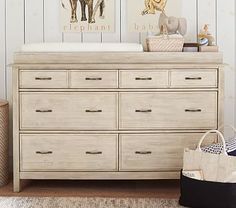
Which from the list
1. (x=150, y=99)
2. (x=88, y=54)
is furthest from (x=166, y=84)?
(x=88, y=54)

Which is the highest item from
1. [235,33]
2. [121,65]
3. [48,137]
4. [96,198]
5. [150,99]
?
[235,33]

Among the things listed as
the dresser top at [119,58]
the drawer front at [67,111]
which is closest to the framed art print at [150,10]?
the dresser top at [119,58]

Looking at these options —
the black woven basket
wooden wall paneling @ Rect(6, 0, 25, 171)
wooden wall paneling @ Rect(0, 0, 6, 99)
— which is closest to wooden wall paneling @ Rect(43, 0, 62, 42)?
wooden wall paneling @ Rect(6, 0, 25, 171)

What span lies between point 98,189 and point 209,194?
0.86 metres

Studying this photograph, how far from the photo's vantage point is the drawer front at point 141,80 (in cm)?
336

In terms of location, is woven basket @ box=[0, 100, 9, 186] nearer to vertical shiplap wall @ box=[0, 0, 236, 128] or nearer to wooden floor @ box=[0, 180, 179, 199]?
wooden floor @ box=[0, 180, 179, 199]

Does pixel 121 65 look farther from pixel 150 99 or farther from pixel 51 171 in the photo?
pixel 51 171

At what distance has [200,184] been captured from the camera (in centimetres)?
299

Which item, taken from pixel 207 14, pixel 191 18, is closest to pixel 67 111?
pixel 191 18

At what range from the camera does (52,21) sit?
152 inches

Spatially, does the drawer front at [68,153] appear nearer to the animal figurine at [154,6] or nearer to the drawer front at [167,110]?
the drawer front at [167,110]

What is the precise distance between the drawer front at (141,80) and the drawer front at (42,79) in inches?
14.8

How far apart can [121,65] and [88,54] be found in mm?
223

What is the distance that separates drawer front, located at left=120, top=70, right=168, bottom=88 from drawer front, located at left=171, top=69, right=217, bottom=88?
0.07 meters
